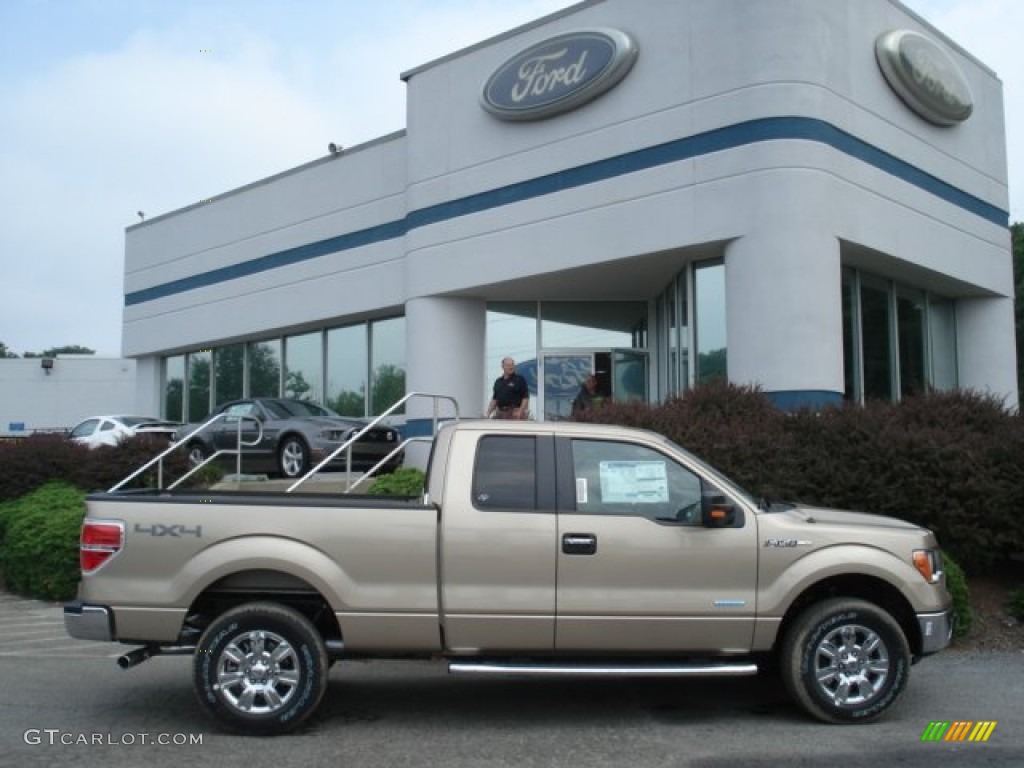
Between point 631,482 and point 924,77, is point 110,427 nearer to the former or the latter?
point 924,77

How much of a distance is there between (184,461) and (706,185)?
330 inches

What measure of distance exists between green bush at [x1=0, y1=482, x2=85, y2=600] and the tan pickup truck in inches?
214

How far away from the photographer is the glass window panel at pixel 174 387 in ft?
84.8

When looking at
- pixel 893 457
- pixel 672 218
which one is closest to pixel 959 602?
pixel 893 457

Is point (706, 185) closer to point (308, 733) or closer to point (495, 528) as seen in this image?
point (495, 528)

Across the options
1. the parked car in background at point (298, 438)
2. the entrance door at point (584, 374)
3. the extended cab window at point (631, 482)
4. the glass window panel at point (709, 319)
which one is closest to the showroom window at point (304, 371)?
the entrance door at point (584, 374)

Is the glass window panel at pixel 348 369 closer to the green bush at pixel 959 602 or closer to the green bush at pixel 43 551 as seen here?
the green bush at pixel 43 551

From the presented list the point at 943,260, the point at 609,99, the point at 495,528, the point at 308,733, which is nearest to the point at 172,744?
the point at 308,733

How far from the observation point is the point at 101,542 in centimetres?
600

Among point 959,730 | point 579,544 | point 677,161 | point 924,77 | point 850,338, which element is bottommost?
point 959,730

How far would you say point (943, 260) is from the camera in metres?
16.5

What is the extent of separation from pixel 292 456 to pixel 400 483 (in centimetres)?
365

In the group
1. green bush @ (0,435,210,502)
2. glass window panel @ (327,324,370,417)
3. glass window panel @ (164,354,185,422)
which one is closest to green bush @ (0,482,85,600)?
green bush @ (0,435,210,502)

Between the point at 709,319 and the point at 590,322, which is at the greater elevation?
the point at 590,322
